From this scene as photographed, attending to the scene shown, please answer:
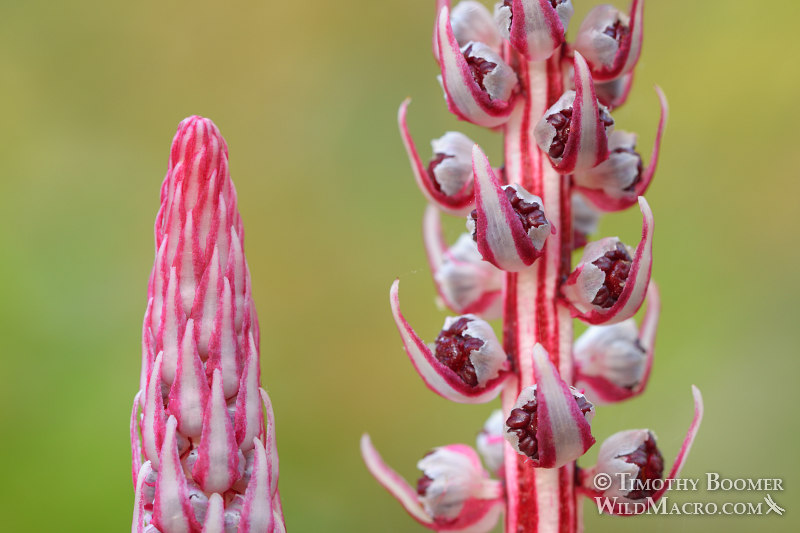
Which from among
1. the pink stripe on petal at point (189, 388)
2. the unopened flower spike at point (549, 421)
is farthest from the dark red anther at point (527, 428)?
the pink stripe on petal at point (189, 388)

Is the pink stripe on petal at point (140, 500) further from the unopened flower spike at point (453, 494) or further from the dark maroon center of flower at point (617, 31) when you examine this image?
the dark maroon center of flower at point (617, 31)

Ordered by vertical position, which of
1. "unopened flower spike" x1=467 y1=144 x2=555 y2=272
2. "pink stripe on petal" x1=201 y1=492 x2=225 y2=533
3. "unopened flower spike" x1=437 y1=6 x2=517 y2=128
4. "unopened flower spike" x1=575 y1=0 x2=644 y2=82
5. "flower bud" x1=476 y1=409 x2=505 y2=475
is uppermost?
"unopened flower spike" x1=575 y1=0 x2=644 y2=82

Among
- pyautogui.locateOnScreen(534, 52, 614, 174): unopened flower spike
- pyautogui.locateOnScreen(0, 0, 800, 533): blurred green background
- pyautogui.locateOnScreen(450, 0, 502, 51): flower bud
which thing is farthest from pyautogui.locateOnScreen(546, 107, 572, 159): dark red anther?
pyautogui.locateOnScreen(0, 0, 800, 533): blurred green background

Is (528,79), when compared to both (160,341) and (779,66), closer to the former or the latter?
(160,341)

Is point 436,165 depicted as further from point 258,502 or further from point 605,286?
point 258,502

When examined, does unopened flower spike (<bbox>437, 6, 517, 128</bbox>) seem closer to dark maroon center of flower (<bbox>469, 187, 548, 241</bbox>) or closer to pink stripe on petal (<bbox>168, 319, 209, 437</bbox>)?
dark maroon center of flower (<bbox>469, 187, 548, 241</bbox>)

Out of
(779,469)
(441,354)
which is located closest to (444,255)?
(441,354)

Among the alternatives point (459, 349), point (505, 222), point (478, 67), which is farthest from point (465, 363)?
point (478, 67)
